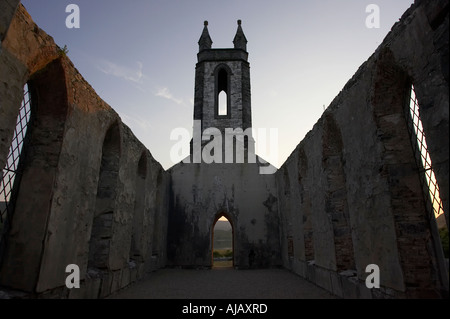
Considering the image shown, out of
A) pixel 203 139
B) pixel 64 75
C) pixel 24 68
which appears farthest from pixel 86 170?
pixel 203 139

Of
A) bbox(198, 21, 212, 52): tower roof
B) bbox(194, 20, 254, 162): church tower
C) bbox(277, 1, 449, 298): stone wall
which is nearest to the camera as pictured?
bbox(277, 1, 449, 298): stone wall

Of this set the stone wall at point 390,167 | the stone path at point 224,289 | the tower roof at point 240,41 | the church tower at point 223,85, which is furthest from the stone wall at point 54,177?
the tower roof at point 240,41

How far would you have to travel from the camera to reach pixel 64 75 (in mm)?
4484

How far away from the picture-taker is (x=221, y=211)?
1199 centimetres

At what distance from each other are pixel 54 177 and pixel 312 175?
19.9 feet

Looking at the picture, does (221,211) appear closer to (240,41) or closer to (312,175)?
(312,175)

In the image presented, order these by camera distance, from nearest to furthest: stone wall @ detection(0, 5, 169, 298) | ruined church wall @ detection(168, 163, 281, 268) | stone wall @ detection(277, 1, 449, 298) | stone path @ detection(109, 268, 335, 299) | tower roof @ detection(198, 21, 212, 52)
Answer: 1. stone wall @ detection(277, 1, 449, 298)
2. stone wall @ detection(0, 5, 169, 298)
3. stone path @ detection(109, 268, 335, 299)
4. ruined church wall @ detection(168, 163, 281, 268)
5. tower roof @ detection(198, 21, 212, 52)

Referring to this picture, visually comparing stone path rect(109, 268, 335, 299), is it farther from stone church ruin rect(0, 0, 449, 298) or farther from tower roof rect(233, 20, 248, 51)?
tower roof rect(233, 20, 248, 51)

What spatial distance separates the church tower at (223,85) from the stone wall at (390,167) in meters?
7.88

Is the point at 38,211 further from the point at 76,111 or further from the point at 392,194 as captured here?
the point at 392,194

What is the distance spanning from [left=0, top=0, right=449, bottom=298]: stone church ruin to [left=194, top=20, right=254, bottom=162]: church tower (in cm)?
681

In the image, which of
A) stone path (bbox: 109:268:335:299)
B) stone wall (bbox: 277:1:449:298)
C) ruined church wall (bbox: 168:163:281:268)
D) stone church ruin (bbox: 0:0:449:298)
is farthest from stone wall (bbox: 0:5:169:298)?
ruined church wall (bbox: 168:163:281:268)

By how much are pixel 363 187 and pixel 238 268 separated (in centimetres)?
755

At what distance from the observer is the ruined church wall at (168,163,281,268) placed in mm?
11406
